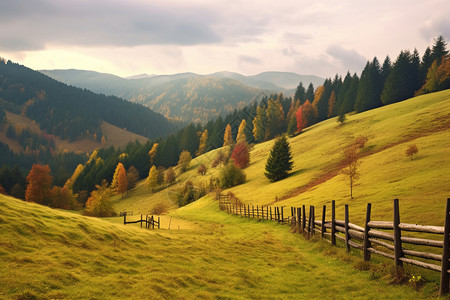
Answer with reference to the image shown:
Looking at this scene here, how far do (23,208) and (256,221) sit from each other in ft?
101

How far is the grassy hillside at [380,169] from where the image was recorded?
32875mm

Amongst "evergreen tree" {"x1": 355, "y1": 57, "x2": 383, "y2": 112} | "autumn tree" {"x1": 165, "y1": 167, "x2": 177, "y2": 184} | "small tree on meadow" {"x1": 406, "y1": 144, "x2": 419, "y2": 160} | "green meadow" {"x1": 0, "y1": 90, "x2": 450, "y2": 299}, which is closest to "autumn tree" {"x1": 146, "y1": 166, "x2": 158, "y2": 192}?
"autumn tree" {"x1": 165, "y1": 167, "x2": 177, "y2": 184}

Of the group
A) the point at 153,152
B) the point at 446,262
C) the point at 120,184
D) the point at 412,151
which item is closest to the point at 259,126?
the point at 153,152

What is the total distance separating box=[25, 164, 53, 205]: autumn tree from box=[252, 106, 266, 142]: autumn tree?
298 feet

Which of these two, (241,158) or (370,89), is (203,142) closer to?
(241,158)

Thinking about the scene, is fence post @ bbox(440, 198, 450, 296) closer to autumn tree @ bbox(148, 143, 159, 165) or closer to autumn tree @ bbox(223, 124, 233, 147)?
autumn tree @ bbox(223, 124, 233, 147)

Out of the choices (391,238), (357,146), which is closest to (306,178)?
(357,146)

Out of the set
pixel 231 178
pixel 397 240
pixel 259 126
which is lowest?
pixel 231 178

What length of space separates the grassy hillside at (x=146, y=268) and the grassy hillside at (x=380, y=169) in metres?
14.4

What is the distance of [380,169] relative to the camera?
49.5 meters

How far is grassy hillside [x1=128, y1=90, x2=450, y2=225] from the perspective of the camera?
32.9 metres

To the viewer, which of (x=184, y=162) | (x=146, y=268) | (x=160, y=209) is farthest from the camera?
(x=184, y=162)

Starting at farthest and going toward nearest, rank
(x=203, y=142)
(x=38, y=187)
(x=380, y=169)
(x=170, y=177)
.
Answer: (x=203, y=142) < (x=170, y=177) < (x=38, y=187) < (x=380, y=169)

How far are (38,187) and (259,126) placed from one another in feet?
318
